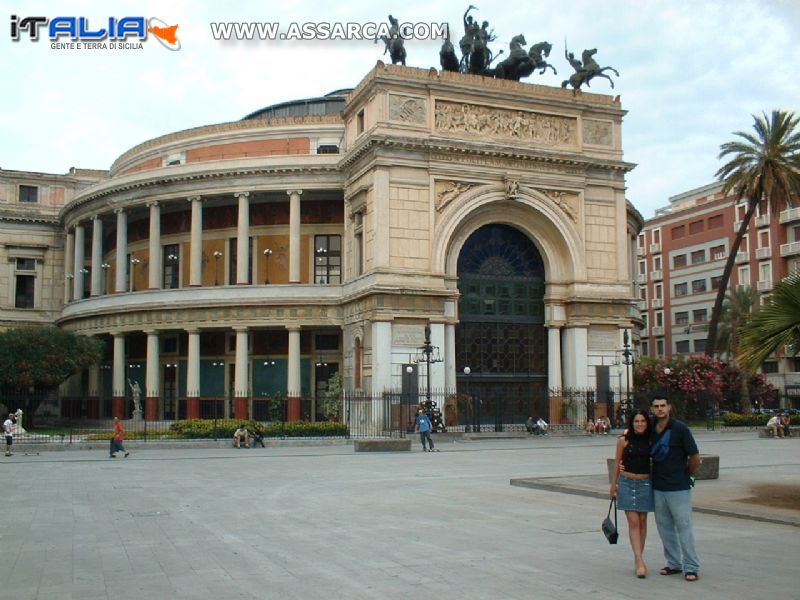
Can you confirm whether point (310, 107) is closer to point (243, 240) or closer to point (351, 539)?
point (243, 240)

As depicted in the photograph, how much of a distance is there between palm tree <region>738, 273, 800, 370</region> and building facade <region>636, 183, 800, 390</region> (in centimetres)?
5978

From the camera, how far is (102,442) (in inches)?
1341

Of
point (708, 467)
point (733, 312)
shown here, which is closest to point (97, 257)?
point (708, 467)

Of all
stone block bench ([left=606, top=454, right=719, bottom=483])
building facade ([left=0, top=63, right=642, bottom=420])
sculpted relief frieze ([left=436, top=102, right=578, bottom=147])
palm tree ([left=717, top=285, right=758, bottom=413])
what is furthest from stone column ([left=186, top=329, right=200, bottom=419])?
palm tree ([left=717, top=285, right=758, bottom=413])

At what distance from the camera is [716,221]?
8069 centimetres

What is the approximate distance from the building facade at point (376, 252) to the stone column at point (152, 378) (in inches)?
4.6

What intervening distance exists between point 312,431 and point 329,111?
27832 mm

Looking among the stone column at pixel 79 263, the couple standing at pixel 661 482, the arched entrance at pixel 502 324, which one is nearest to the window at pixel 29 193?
A: the stone column at pixel 79 263

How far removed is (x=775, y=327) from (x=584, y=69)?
34571 mm

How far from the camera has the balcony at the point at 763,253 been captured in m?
74.8

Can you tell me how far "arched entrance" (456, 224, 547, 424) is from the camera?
45219mm

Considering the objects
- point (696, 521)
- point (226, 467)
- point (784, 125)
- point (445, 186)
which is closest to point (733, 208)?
point (784, 125)

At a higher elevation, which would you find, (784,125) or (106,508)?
(784,125)

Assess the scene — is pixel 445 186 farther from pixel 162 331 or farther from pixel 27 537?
pixel 27 537
